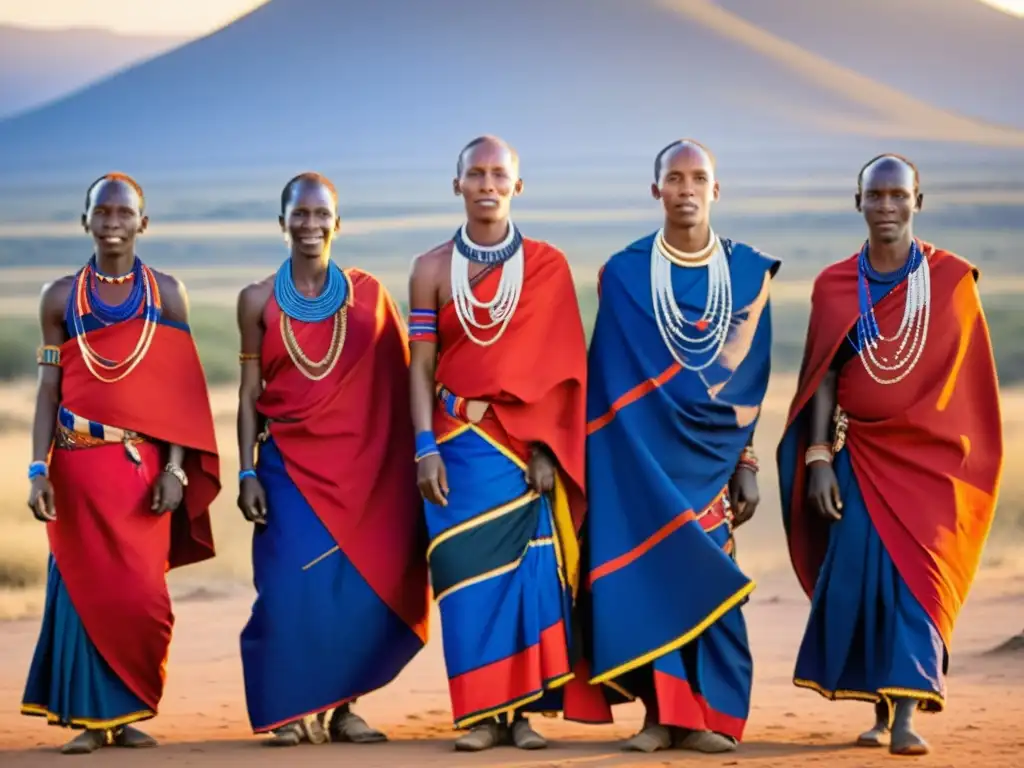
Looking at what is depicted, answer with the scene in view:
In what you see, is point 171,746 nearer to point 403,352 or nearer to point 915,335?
point 403,352

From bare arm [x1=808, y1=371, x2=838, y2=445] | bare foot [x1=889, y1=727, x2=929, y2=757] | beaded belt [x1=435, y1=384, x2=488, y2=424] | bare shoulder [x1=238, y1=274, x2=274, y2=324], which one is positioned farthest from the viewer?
bare shoulder [x1=238, y1=274, x2=274, y2=324]

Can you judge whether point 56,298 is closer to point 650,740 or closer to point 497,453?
point 497,453

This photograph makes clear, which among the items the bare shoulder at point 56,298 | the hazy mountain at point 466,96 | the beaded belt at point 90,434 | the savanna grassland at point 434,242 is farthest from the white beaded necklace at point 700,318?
the hazy mountain at point 466,96

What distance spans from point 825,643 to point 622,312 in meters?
1.75

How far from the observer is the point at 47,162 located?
34.8 metres

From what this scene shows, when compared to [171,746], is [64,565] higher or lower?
higher

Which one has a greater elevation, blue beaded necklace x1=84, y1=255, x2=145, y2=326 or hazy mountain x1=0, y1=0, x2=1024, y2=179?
hazy mountain x1=0, y1=0, x2=1024, y2=179

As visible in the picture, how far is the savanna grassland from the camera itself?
24094mm

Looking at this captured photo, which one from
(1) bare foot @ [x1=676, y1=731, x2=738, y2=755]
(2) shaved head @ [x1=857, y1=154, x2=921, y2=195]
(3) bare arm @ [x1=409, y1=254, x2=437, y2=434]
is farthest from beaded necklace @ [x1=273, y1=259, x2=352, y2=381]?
(2) shaved head @ [x1=857, y1=154, x2=921, y2=195]

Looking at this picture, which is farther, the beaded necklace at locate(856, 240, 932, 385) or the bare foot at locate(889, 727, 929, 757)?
the beaded necklace at locate(856, 240, 932, 385)

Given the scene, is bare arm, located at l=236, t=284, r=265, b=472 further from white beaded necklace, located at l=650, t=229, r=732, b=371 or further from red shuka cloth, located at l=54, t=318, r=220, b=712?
white beaded necklace, located at l=650, t=229, r=732, b=371

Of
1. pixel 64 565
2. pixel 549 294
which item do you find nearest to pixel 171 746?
pixel 64 565

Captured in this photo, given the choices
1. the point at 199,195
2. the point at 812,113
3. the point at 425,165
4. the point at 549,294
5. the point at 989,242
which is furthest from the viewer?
the point at 812,113

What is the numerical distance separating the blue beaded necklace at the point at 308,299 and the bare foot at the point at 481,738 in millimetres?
1976
